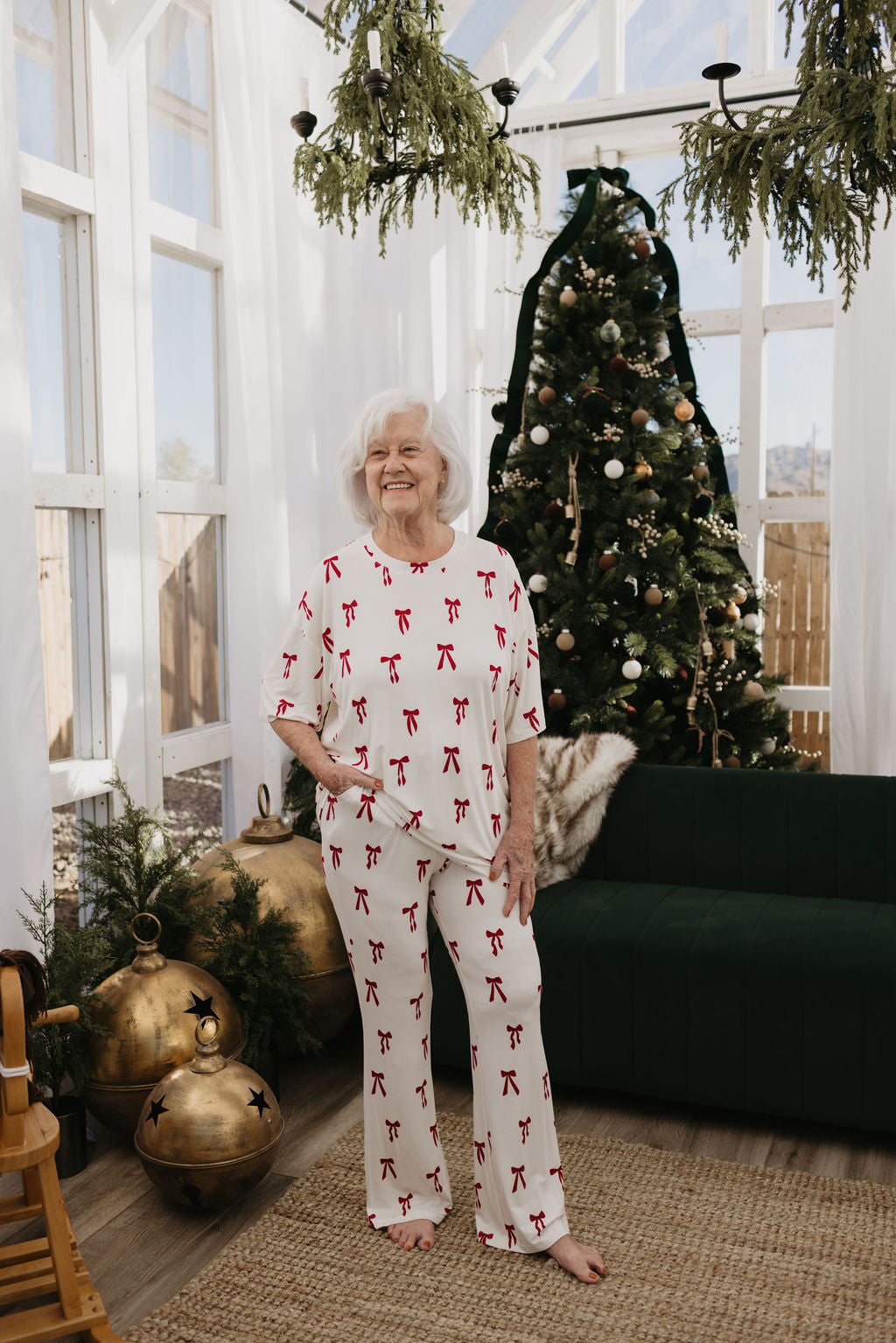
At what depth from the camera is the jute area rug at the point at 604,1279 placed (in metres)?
1.88

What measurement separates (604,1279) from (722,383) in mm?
3225

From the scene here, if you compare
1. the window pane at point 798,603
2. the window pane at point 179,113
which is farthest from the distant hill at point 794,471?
the window pane at point 179,113

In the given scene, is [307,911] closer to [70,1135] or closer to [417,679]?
[70,1135]

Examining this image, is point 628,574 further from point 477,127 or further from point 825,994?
point 477,127

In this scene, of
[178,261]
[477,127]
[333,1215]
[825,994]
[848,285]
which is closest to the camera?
[848,285]

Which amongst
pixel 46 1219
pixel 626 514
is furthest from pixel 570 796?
pixel 46 1219

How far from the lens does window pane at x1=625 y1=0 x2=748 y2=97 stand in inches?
163

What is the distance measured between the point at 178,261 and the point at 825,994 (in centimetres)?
266

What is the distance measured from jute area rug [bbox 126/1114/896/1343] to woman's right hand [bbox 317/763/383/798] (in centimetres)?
87

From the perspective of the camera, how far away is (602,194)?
3.64 m

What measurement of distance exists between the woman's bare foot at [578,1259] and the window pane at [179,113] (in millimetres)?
2850

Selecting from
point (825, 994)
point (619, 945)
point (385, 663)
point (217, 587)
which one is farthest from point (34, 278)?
point (825, 994)

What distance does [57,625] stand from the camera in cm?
298

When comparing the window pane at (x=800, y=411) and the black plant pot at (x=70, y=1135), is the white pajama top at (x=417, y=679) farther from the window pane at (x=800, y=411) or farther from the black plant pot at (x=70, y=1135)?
the window pane at (x=800, y=411)
